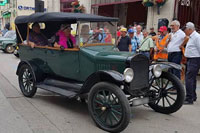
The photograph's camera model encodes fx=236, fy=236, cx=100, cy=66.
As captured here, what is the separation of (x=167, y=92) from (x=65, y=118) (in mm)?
2049

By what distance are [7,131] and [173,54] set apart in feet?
14.1

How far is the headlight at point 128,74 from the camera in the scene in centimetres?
371

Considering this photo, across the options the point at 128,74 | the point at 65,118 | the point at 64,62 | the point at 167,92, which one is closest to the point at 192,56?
the point at 167,92

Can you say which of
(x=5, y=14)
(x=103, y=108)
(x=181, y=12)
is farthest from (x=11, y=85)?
(x=5, y=14)

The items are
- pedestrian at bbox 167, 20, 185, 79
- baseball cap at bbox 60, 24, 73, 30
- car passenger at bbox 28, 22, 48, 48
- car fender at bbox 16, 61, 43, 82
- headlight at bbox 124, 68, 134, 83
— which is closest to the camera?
headlight at bbox 124, 68, 134, 83

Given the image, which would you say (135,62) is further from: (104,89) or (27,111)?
(27,111)

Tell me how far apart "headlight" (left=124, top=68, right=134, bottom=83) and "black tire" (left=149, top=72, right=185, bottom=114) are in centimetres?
103

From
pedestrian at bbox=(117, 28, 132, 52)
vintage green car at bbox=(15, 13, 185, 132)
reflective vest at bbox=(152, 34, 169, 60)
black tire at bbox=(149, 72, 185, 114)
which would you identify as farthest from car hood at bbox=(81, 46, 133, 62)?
reflective vest at bbox=(152, 34, 169, 60)

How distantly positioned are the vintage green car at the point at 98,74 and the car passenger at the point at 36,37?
0.42ft

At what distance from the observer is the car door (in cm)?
465

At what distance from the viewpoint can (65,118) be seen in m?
4.31

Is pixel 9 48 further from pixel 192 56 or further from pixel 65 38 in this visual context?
pixel 192 56

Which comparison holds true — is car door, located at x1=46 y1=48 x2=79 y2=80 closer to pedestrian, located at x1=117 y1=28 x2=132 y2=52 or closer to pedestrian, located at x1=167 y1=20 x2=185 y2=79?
pedestrian, located at x1=167 y1=20 x2=185 y2=79

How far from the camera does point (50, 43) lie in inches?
212
